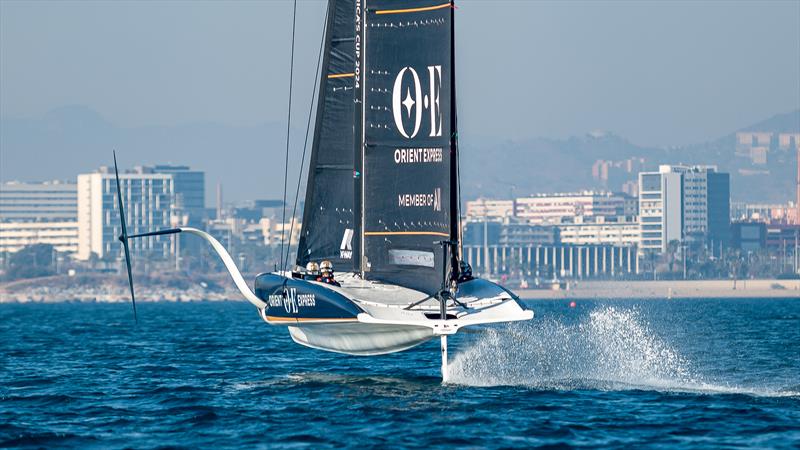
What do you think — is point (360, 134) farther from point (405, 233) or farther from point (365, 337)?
point (365, 337)

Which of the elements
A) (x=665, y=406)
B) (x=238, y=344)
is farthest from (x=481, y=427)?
(x=238, y=344)

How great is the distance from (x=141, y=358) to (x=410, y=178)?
54.5 ft

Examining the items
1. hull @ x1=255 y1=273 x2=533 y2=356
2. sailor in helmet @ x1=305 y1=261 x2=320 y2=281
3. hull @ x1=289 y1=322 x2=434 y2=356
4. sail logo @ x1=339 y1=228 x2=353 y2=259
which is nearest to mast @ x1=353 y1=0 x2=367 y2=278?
hull @ x1=255 y1=273 x2=533 y2=356

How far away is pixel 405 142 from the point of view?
28.3m

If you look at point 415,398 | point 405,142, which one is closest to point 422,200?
point 405,142

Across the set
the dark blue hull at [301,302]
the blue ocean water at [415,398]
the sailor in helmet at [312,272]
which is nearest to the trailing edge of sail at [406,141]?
the dark blue hull at [301,302]

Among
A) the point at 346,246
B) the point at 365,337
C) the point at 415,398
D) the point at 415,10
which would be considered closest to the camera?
the point at 415,398

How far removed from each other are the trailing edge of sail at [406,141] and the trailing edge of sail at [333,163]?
216 inches

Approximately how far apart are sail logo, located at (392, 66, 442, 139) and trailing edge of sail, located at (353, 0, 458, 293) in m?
0.02

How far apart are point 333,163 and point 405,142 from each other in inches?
285

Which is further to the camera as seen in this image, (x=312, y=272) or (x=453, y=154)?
(x=312, y=272)

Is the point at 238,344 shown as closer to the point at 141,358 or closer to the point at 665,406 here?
the point at 141,358

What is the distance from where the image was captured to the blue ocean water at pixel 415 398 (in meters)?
23.1

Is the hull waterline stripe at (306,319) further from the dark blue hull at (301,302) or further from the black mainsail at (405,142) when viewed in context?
the black mainsail at (405,142)
